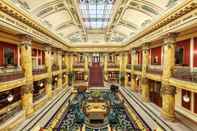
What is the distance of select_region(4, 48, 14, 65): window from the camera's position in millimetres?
11908

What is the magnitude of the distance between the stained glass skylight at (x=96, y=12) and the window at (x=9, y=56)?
24.5ft

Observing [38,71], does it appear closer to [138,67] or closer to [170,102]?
[170,102]

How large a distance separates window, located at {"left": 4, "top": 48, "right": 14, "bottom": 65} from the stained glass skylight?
7471mm

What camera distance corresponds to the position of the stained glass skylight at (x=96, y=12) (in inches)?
605

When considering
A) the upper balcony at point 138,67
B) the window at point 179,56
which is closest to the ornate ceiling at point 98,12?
the window at point 179,56

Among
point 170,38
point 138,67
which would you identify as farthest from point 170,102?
point 138,67

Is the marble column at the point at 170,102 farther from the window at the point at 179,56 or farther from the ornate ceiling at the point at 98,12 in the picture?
the ornate ceiling at the point at 98,12

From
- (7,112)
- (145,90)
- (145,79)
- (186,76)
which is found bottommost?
(7,112)

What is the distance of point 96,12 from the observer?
59.1 ft

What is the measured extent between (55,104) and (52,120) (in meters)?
3.83

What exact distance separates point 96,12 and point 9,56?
10101mm

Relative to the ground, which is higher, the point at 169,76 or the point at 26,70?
the point at 26,70

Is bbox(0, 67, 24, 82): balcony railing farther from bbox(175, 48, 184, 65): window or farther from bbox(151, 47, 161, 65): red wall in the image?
bbox(151, 47, 161, 65): red wall

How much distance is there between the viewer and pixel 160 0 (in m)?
12.3
